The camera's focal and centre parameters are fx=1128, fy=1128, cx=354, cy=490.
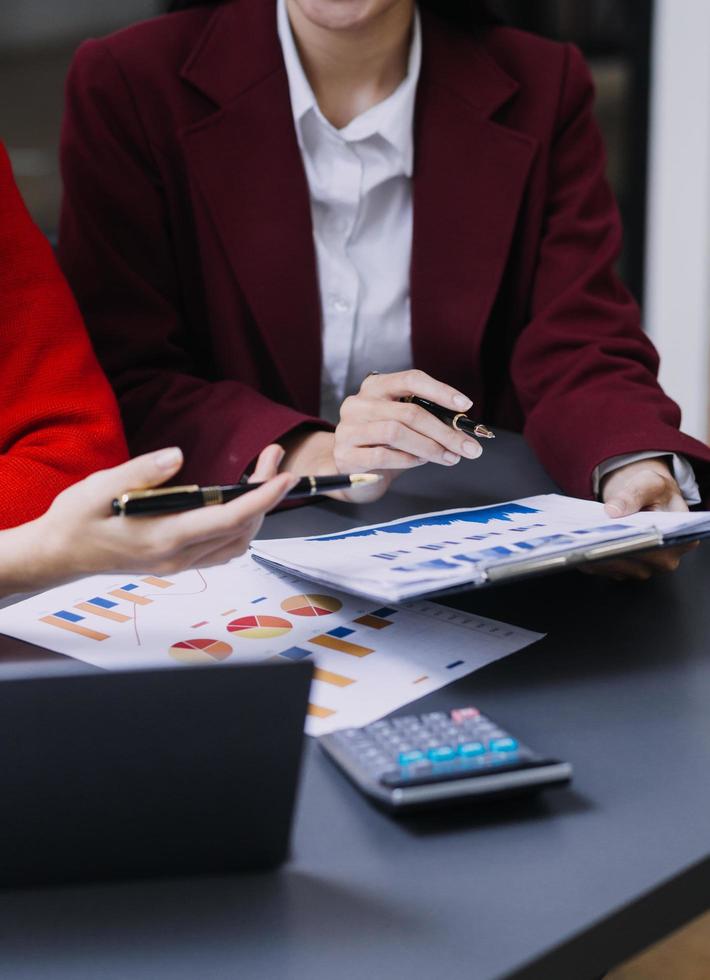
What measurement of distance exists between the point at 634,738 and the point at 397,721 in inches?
5.6

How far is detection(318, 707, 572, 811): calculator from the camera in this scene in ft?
1.80

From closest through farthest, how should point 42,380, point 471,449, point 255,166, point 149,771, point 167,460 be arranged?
point 149,771, point 167,460, point 471,449, point 42,380, point 255,166

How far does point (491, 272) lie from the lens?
4.58 ft

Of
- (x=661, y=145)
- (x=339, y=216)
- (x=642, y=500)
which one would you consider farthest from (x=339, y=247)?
(x=661, y=145)

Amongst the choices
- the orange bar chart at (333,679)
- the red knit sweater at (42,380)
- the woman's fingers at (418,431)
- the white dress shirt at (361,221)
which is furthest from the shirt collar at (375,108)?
the orange bar chart at (333,679)

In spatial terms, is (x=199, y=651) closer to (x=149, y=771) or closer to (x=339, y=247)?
(x=149, y=771)

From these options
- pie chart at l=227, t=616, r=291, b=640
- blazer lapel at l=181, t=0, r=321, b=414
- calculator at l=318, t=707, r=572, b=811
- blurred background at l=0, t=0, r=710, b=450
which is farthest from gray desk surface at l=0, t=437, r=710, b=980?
blurred background at l=0, t=0, r=710, b=450

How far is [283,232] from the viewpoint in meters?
1.33

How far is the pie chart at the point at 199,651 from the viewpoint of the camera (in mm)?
703

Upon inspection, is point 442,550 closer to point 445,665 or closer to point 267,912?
point 445,665

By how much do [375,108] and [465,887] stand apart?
1094 mm

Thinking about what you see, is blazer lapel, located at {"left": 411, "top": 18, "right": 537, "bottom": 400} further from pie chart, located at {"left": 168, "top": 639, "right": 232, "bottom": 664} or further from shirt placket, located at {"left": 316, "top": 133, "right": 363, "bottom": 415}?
pie chart, located at {"left": 168, "top": 639, "right": 232, "bottom": 664}

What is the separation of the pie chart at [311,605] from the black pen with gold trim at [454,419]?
20 centimetres

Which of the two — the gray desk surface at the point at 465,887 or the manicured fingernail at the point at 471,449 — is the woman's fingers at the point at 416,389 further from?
the gray desk surface at the point at 465,887
